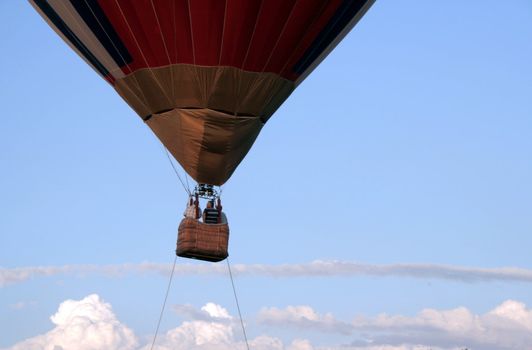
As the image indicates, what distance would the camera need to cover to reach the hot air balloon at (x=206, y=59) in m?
36.1

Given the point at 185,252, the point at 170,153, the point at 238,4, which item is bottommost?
the point at 185,252

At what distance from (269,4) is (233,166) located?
3795 mm

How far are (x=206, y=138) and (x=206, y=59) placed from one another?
1.68 meters

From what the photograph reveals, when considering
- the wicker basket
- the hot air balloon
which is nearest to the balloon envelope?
the hot air balloon

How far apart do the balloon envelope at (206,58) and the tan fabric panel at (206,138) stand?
0.02 metres

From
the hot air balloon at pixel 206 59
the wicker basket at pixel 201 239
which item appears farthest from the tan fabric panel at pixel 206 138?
the wicker basket at pixel 201 239

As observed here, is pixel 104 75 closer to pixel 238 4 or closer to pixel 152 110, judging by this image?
pixel 152 110

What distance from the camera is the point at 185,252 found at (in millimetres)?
36219

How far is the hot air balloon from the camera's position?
119 ft

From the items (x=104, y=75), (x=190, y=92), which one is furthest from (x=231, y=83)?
(x=104, y=75)

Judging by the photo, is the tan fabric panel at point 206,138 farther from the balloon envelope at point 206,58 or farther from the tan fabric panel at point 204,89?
the tan fabric panel at point 204,89

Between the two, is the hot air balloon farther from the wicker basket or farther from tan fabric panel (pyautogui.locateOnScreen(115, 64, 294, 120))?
the wicker basket

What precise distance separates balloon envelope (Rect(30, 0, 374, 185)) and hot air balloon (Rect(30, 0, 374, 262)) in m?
0.02

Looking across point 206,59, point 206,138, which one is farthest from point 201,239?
point 206,59
